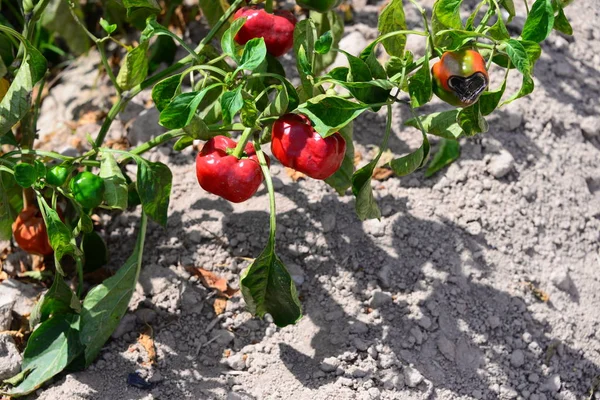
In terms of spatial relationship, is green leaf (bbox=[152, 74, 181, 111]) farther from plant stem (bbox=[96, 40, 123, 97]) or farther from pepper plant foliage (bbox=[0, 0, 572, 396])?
plant stem (bbox=[96, 40, 123, 97])

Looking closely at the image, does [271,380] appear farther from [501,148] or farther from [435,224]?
[501,148]

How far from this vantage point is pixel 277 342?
2.11 meters

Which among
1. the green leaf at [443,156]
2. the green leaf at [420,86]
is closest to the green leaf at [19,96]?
the green leaf at [420,86]

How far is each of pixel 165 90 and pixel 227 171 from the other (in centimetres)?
22

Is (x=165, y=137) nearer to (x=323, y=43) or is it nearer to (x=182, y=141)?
(x=182, y=141)

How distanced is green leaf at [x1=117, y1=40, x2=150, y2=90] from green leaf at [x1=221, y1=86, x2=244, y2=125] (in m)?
0.39

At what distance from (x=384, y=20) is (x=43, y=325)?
1121mm

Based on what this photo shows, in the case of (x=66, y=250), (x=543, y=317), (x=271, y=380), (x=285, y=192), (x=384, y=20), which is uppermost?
(x=384, y=20)

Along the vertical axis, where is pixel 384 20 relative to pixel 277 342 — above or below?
above

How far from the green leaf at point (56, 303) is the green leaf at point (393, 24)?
0.97m

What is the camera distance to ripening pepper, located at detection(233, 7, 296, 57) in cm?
188

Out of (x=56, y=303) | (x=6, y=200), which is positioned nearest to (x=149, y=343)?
(x=56, y=303)

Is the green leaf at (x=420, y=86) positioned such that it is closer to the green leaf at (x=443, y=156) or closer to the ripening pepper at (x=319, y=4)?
the ripening pepper at (x=319, y=4)

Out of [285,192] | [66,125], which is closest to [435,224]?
[285,192]
